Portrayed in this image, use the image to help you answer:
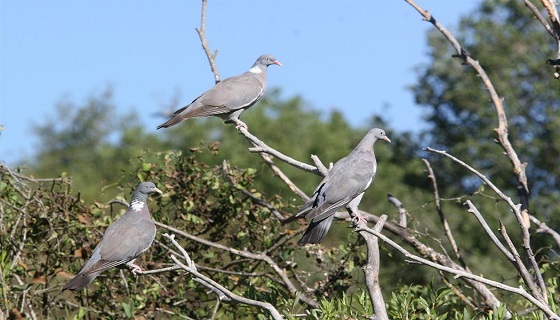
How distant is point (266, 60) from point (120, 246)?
2.95 metres

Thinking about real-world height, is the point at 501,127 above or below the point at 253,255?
above

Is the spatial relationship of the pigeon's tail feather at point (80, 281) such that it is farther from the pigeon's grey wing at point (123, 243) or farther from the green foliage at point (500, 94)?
the green foliage at point (500, 94)

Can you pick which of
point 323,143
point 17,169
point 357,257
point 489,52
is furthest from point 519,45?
point 323,143

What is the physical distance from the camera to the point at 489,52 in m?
20.4

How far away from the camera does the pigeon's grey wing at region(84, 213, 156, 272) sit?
22.5 feet

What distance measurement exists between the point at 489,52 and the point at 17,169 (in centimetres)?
1416

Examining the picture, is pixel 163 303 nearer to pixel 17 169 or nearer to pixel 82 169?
pixel 17 169

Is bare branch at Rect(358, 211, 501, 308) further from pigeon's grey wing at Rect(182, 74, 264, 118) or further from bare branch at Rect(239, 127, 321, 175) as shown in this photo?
pigeon's grey wing at Rect(182, 74, 264, 118)

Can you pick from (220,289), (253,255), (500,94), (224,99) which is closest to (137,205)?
(253,255)

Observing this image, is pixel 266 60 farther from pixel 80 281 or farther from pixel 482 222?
pixel 482 222

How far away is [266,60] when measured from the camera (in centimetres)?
927

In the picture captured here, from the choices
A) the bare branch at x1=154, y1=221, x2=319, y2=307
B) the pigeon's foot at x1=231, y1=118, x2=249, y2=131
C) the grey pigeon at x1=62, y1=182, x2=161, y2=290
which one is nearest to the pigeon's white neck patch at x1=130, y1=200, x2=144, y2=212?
the grey pigeon at x1=62, y1=182, x2=161, y2=290

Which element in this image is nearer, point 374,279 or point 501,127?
point 374,279

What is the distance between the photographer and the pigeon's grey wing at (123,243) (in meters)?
6.87
